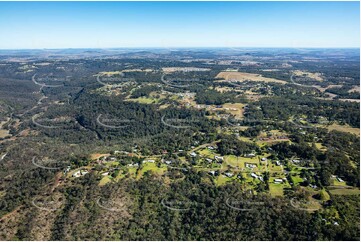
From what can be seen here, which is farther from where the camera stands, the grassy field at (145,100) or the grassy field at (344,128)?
the grassy field at (145,100)

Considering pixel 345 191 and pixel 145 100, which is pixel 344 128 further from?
pixel 145 100

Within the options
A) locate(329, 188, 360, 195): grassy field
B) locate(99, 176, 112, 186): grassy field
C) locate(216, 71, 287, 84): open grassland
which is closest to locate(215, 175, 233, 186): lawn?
locate(329, 188, 360, 195): grassy field

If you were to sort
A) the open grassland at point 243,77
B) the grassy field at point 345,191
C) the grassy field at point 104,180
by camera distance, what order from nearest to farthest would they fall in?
the grassy field at point 345,191, the grassy field at point 104,180, the open grassland at point 243,77

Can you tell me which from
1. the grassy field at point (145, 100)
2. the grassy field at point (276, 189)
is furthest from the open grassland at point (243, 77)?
the grassy field at point (276, 189)

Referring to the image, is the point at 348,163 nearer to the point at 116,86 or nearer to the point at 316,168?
the point at 316,168

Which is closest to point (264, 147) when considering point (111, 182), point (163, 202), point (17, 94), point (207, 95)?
point (163, 202)

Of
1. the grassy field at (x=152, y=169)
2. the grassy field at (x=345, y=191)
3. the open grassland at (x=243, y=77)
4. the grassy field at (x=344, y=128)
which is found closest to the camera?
the grassy field at (x=345, y=191)

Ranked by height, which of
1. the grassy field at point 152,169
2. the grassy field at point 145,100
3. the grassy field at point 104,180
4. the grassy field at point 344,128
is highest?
the grassy field at point 145,100

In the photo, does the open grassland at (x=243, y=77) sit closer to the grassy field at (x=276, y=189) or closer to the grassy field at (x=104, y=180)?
the grassy field at (x=276, y=189)

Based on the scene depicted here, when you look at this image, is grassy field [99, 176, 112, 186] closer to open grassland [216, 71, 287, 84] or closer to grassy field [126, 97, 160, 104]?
→ grassy field [126, 97, 160, 104]

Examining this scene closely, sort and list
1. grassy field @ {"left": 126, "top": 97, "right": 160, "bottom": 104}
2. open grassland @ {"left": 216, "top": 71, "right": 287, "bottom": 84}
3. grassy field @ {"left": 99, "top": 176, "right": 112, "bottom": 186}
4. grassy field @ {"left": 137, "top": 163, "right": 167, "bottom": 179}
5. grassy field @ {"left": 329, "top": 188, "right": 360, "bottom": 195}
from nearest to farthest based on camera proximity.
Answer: grassy field @ {"left": 329, "top": 188, "right": 360, "bottom": 195} → grassy field @ {"left": 99, "top": 176, "right": 112, "bottom": 186} → grassy field @ {"left": 137, "top": 163, "right": 167, "bottom": 179} → grassy field @ {"left": 126, "top": 97, "right": 160, "bottom": 104} → open grassland @ {"left": 216, "top": 71, "right": 287, "bottom": 84}

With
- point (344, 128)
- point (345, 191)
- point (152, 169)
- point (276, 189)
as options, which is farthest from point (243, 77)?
point (276, 189)

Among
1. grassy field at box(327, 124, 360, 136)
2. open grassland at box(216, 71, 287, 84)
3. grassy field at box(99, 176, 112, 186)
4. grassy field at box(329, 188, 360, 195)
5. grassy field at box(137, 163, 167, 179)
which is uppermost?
open grassland at box(216, 71, 287, 84)
